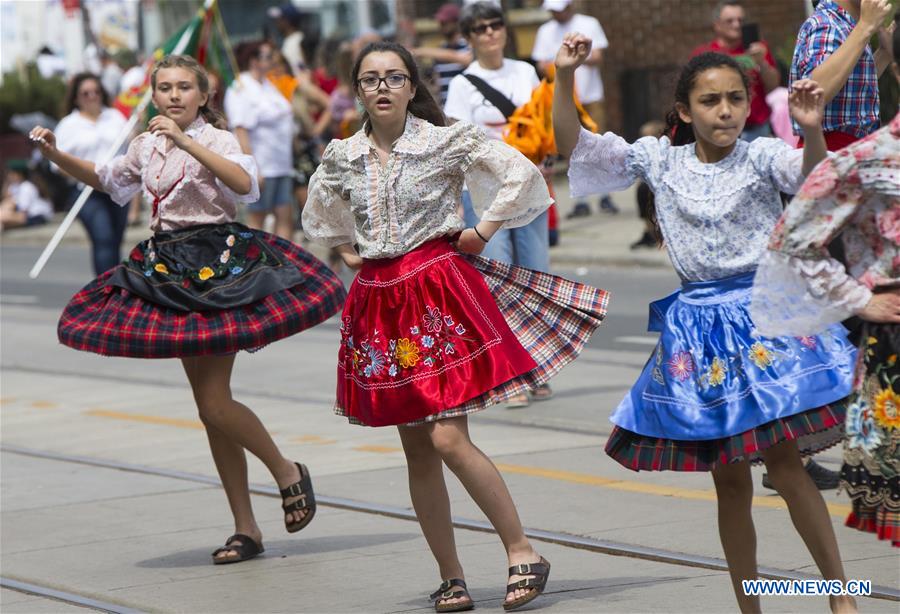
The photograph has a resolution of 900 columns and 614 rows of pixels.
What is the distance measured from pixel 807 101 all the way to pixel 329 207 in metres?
1.85

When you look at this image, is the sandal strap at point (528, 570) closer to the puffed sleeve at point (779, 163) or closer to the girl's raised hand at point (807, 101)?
the puffed sleeve at point (779, 163)

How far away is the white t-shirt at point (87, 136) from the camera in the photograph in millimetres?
13266

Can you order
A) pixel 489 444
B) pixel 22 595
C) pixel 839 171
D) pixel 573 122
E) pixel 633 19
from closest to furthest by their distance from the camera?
pixel 839 171, pixel 573 122, pixel 22 595, pixel 489 444, pixel 633 19

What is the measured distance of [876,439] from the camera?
4105 millimetres

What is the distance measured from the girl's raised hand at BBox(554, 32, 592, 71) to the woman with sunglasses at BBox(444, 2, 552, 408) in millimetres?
3918

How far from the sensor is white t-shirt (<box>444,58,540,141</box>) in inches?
357

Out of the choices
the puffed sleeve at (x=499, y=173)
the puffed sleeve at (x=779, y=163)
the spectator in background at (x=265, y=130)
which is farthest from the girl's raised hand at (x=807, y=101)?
the spectator in background at (x=265, y=130)

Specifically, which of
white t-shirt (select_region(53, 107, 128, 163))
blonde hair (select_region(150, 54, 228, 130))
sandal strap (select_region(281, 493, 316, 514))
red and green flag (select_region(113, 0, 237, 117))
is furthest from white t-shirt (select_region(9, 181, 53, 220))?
sandal strap (select_region(281, 493, 316, 514))

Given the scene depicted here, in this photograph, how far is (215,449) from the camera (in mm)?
6426

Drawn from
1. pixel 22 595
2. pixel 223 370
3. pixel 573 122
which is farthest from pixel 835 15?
pixel 22 595

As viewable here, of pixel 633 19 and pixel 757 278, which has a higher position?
pixel 633 19

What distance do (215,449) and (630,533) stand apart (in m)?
1.57

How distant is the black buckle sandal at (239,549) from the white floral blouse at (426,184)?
1405 mm

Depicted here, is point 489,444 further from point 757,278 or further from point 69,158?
point 757,278
